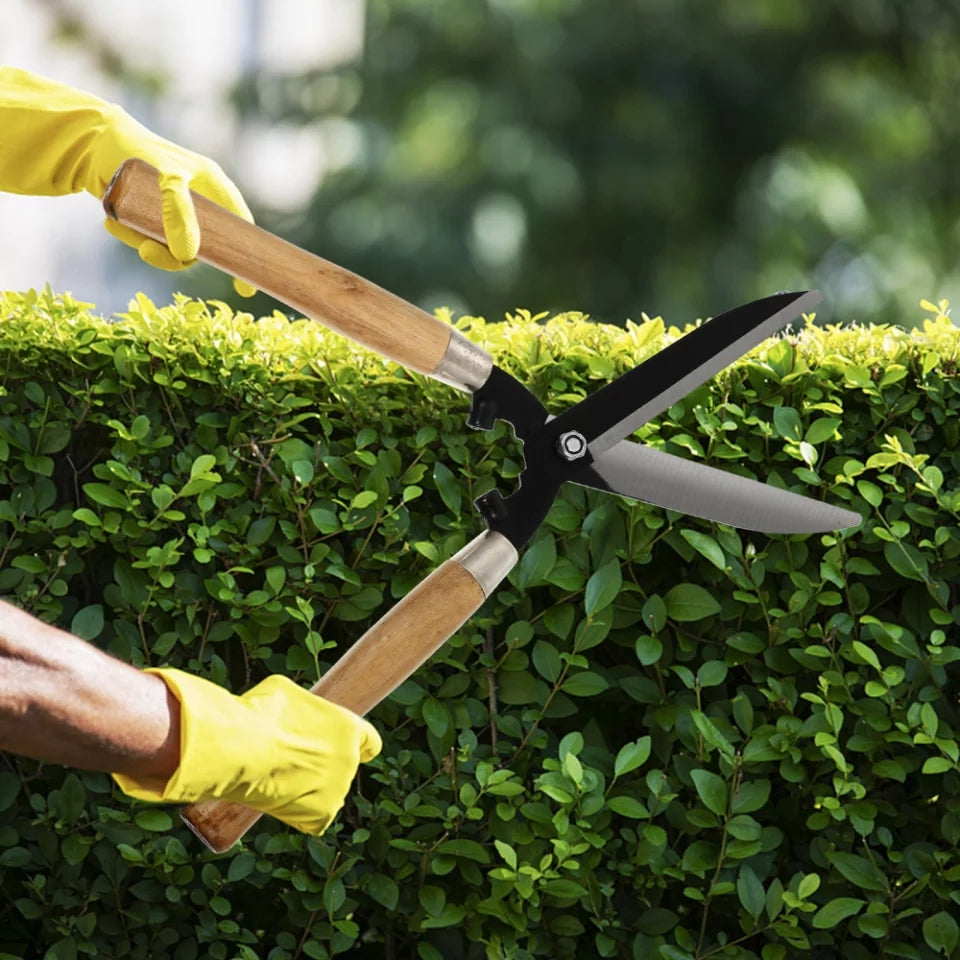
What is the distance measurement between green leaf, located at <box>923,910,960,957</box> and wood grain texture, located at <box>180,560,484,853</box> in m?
1.23

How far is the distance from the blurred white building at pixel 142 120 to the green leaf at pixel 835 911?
7.12m

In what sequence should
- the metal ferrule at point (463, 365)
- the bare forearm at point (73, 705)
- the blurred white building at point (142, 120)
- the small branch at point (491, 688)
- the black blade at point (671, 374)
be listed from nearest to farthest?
the bare forearm at point (73, 705)
the metal ferrule at point (463, 365)
the black blade at point (671, 374)
the small branch at point (491, 688)
the blurred white building at point (142, 120)

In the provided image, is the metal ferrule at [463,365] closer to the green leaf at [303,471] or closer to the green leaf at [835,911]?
the green leaf at [303,471]

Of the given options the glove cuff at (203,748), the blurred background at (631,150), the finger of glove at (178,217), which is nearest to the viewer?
the glove cuff at (203,748)

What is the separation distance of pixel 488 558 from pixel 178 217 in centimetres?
59

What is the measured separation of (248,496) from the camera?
2193mm

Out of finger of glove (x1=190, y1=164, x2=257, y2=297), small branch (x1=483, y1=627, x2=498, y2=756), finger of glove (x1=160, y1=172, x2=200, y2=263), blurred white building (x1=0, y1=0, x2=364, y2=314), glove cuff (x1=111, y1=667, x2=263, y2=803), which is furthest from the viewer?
blurred white building (x1=0, y1=0, x2=364, y2=314)

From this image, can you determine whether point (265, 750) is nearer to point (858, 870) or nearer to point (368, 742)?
point (368, 742)

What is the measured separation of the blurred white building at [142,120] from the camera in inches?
344

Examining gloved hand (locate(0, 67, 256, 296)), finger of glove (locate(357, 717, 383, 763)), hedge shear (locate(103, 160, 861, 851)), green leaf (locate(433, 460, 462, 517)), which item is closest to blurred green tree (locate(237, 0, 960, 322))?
green leaf (locate(433, 460, 462, 517))

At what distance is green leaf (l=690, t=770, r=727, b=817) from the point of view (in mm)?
1994

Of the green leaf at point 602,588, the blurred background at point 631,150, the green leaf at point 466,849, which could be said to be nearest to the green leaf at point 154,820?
the green leaf at point 466,849

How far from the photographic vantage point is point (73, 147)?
1.66 metres

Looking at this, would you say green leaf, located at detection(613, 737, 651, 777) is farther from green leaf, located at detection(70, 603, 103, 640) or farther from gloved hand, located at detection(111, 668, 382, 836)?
green leaf, located at detection(70, 603, 103, 640)
